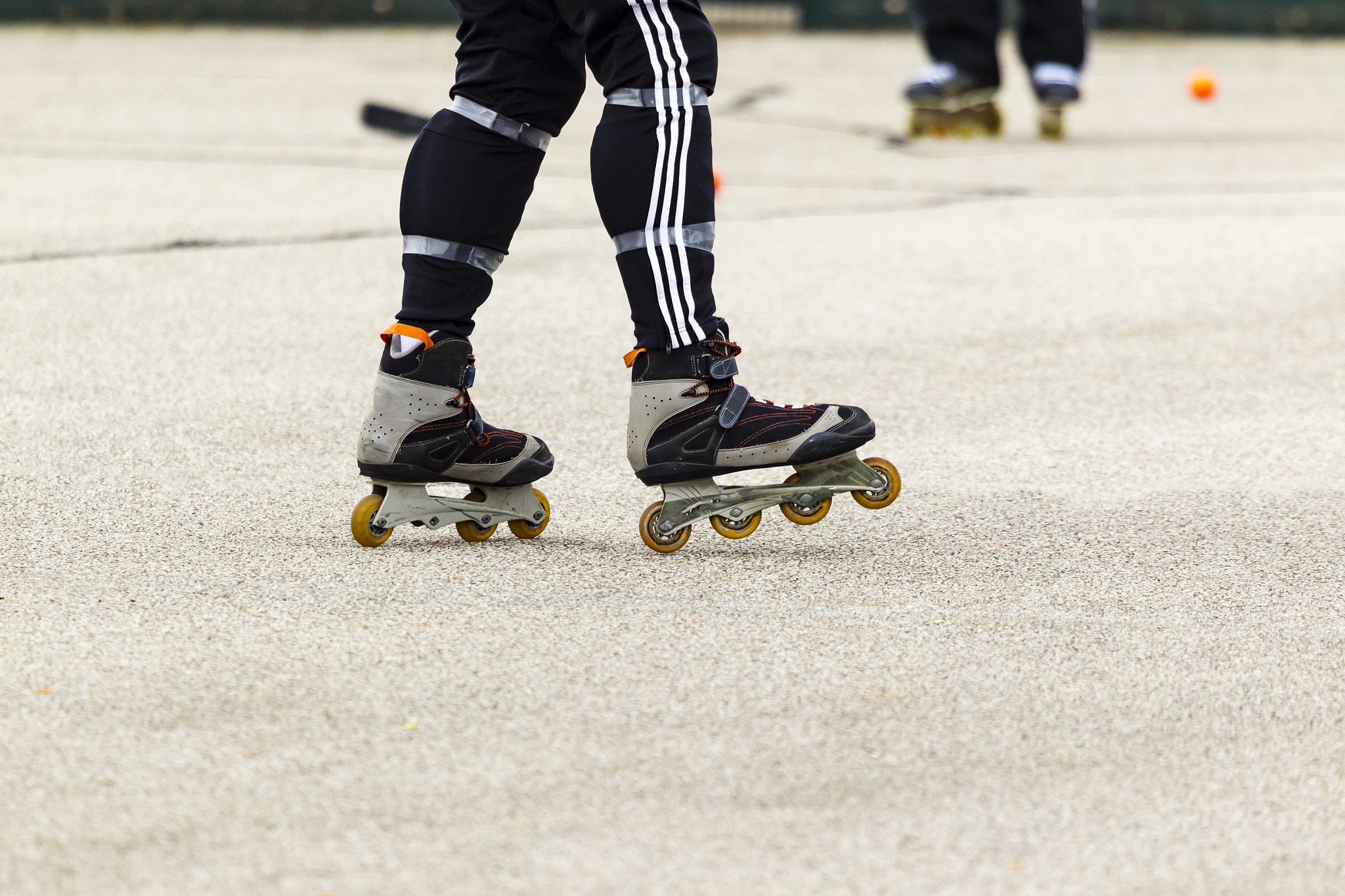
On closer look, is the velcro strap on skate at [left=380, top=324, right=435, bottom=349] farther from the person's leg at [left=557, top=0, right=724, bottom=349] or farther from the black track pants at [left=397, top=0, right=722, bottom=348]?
the person's leg at [left=557, top=0, right=724, bottom=349]

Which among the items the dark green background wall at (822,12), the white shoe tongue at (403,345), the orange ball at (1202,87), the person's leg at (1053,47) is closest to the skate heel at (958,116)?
the person's leg at (1053,47)

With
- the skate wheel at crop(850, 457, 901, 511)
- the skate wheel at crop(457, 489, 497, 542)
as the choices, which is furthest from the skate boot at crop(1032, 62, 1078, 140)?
the skate wheel at crop(457, 489, 497, 542)

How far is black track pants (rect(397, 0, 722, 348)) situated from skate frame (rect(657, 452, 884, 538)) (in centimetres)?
26

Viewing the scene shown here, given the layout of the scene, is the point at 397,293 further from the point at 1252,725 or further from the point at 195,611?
the point at 1252,725

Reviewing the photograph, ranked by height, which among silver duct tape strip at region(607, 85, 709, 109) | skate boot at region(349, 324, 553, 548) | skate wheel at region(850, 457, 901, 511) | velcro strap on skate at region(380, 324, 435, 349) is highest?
silver duct tape strip at region(607, 85, 709, 109)

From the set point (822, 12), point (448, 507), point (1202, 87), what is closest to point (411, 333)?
point (448, 507)

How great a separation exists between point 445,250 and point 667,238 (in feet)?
1.18

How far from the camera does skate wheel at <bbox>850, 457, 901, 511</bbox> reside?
2797 mm

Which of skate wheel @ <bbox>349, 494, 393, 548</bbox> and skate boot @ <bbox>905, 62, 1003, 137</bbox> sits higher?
skate wheel @ <bbox>349, 494, 393, 548</bbox>

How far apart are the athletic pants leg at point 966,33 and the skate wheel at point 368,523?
603cm

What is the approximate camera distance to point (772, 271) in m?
5.23

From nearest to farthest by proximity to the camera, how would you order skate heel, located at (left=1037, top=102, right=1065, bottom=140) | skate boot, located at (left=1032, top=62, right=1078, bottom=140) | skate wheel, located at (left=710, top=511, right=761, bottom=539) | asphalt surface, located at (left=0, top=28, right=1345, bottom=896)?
asphalt surface, located at (left=0, top=28, right=1345, bottom=896) < skate wheel, located at (left=710, top=511, right=761, bottom=539) < skate boot, located at (left=1032, top=62, right=1078, bottom=140) < skate heel, located at (left=1037, top=102, right=1065, bottom=140)

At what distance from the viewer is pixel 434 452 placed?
2.70 m

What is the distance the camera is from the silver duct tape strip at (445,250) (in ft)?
Result: 8.67
